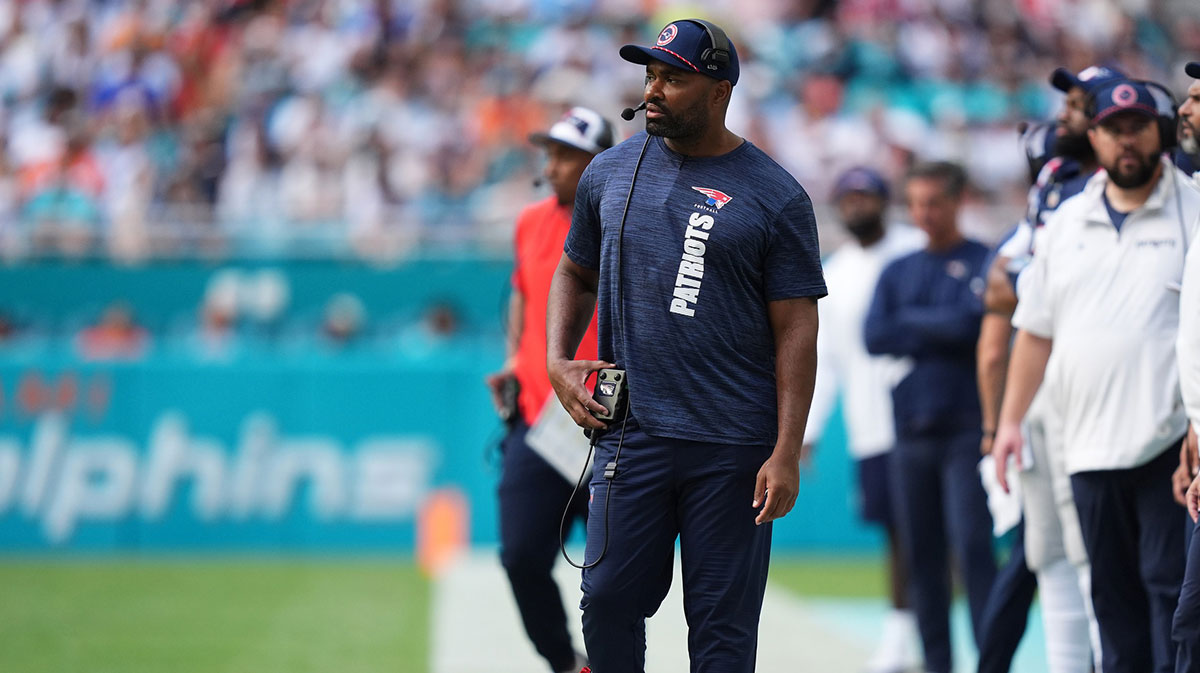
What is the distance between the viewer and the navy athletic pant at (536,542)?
6.23 m

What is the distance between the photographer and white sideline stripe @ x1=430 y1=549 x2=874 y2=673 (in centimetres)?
801

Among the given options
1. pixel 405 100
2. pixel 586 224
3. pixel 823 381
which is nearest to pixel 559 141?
pixel 586 224

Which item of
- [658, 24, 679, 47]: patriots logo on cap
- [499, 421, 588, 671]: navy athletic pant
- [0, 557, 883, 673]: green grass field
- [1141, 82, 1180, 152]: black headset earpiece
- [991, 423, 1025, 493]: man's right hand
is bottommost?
[0, 557, 883, 673]: green grass field

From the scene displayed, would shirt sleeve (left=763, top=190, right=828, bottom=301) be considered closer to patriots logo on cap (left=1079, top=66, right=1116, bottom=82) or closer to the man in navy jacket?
patriots logo on cap (left=1079, top=66, right=1116, bottom=82)

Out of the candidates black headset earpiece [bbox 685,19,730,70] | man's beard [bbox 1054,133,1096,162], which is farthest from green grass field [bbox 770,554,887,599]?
black headset earpiece [bbox 685,19,730,70]

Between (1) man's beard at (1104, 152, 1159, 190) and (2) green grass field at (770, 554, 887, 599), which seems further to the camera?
(2) green grass field at (770, 554, 887, 599)

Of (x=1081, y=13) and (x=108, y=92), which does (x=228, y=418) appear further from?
(x=1081, y=13)

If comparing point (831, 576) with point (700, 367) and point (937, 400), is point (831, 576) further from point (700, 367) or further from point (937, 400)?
point (700, 367)

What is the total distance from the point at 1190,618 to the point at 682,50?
2185 millimetres

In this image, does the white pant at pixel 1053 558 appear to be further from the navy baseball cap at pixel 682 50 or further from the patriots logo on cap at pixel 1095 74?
the navy baseball cap at pixel 682 50

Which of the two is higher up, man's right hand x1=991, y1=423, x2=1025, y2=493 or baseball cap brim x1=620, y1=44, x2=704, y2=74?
baseball cap brim x1=620, y1=44, x2=704, y2=74

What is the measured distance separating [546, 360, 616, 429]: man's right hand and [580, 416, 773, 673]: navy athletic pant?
4.7 inches

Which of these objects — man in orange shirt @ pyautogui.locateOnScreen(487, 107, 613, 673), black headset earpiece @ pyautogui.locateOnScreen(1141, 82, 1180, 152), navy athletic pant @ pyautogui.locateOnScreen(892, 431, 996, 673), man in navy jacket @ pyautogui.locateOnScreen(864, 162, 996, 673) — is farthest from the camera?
man in navy jacket @ pyautogui.locateOnScreen(864, 162, 996, 673)

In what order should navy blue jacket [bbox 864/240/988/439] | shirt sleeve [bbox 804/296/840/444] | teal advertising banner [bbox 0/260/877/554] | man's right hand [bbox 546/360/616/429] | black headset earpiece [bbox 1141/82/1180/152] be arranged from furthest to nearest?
teal advertising banner [bbox 0/260/877/554], shirt sleeve [bbox 804/296/840/444], navy blue jacket [bbox 864/240/988/439], black headset earpiece [bbox 1141/82/1180/152], man's right hand [bbox 546/360/616/429]
